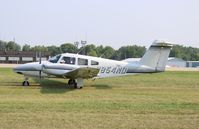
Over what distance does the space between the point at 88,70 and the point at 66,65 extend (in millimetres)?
1894

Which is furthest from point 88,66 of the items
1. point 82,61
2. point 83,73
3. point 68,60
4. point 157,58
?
point 157,58

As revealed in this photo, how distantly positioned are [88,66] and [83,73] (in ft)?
5.79

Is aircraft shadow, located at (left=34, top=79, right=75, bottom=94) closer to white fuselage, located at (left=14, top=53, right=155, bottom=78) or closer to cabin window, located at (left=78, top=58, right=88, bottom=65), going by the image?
white fuselage, located at (left=14, top=53, right=155, bottom=78)

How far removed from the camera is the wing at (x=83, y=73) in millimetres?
17781

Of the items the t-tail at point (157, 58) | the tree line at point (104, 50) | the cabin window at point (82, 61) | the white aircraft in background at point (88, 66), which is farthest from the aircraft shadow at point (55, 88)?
the tree line at point (104, 50)

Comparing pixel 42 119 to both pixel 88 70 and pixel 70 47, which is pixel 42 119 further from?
pixel 70 47

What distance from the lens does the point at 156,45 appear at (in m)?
21.0

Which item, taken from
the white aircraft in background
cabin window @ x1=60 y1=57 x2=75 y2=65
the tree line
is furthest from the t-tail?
the tree line

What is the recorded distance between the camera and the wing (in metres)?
17.8

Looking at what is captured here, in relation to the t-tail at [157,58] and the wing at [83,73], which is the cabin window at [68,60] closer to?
the wing at [83,73]

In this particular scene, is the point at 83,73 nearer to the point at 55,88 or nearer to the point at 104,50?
the point at 55,88

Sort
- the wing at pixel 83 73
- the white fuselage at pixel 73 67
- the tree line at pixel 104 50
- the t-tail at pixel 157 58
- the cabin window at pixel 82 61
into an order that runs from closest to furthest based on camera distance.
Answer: the wing at pixel 83 73 → the white fuselage at pixel 73 67 → the cabin window at pixel 82 61 → the t-tail at pixel 157 58 → the tree line at pixel 104 50

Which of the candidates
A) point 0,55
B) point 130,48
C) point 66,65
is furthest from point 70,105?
point 130,48

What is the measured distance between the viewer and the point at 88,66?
19938 millimetres
